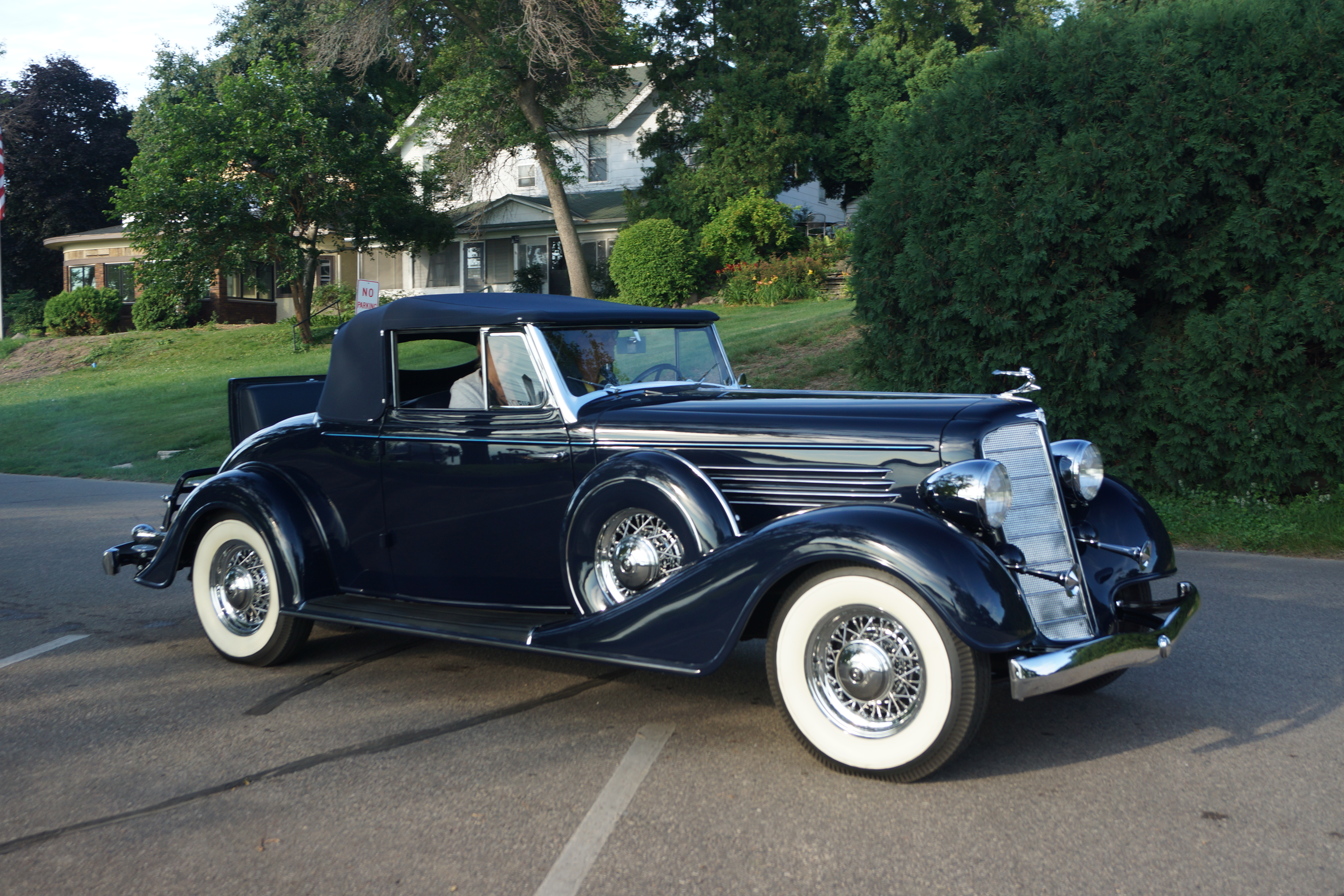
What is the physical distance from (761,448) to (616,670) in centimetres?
148

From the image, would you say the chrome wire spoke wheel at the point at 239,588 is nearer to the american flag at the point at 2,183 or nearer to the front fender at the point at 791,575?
the front fender at the point at 791,575

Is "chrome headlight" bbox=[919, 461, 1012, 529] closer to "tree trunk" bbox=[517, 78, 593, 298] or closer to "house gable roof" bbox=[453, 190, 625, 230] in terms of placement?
"tree trunk" bbox=[517, 78, 593, 298]

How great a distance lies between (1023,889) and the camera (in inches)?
113

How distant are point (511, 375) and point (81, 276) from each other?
40.3 metres

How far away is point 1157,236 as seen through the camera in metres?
8.91

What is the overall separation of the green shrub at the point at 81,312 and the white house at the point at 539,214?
325 inches

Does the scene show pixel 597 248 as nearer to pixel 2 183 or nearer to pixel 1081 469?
pixel 2 183

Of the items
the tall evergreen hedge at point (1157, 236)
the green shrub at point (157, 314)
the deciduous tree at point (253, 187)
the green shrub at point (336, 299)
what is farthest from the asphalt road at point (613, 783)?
the green shrub at point (157, 314)

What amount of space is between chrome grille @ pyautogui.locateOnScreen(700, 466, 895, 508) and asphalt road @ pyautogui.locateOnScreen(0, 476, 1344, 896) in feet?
2.97

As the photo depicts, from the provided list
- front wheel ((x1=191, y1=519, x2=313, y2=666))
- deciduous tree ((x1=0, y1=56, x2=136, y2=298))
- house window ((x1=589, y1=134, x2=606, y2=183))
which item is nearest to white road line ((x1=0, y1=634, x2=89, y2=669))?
front wheel ((x1=191, y1=519, x2=313, y2=666))

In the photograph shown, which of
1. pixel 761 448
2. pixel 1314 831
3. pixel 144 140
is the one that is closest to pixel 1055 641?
pixel 1314 831

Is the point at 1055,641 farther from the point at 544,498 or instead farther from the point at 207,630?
the point at 207,630

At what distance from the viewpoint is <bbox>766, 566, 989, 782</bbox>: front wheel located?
3477 millimetres

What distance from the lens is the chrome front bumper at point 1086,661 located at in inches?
133
